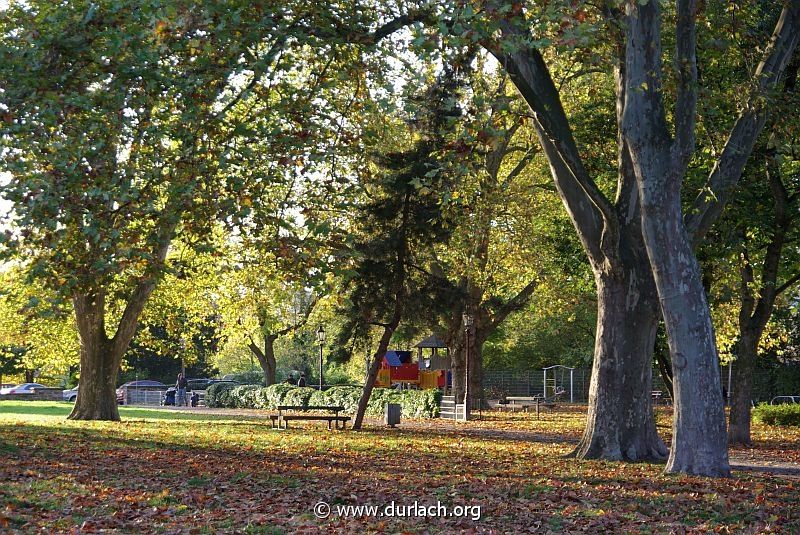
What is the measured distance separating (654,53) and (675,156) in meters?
1.50

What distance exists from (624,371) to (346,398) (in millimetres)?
19559

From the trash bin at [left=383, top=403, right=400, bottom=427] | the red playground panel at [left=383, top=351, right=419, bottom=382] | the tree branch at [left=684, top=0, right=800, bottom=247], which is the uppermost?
the tree branch at [left=684, top=0, right=800, bottom=247]

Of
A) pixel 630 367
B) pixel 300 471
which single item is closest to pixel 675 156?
pixel 630 367

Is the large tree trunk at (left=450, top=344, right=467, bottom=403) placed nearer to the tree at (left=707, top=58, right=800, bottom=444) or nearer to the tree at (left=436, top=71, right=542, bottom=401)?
the tree at (left=436, top=71, right=542, bottom=401)

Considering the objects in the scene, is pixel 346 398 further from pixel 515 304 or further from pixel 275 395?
pixel 275 395

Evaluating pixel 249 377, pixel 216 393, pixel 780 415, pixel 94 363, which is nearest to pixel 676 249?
pixel 780 415

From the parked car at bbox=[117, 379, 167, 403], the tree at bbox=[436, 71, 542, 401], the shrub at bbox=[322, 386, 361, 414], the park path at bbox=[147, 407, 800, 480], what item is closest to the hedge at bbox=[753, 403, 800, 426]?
the tree at bbox=[436, 71, 542, 401]

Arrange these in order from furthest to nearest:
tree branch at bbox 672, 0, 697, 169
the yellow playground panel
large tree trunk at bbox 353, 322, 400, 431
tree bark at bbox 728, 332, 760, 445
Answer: the yellow playground panel, large tree trunk at bbox 353, 322, 400, 431, tree bark at bbox 728, 332, 760, 445, tree branch at bbox 672, 0, 697, 169

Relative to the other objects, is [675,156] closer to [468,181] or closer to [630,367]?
[630,367]

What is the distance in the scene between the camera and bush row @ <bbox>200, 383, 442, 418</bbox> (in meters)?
32.4

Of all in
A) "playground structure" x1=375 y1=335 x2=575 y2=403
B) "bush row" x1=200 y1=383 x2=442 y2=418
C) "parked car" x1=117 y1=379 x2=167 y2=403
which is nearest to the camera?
"bush row" x1=200 y1=383 x2=442 y2=418

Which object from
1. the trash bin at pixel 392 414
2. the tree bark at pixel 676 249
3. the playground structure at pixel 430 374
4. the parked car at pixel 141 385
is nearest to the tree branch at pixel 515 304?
the trash bin at pixel 392 414

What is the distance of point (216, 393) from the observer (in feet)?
150

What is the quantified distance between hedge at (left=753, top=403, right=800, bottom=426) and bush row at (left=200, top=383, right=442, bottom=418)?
10620 millimetres
